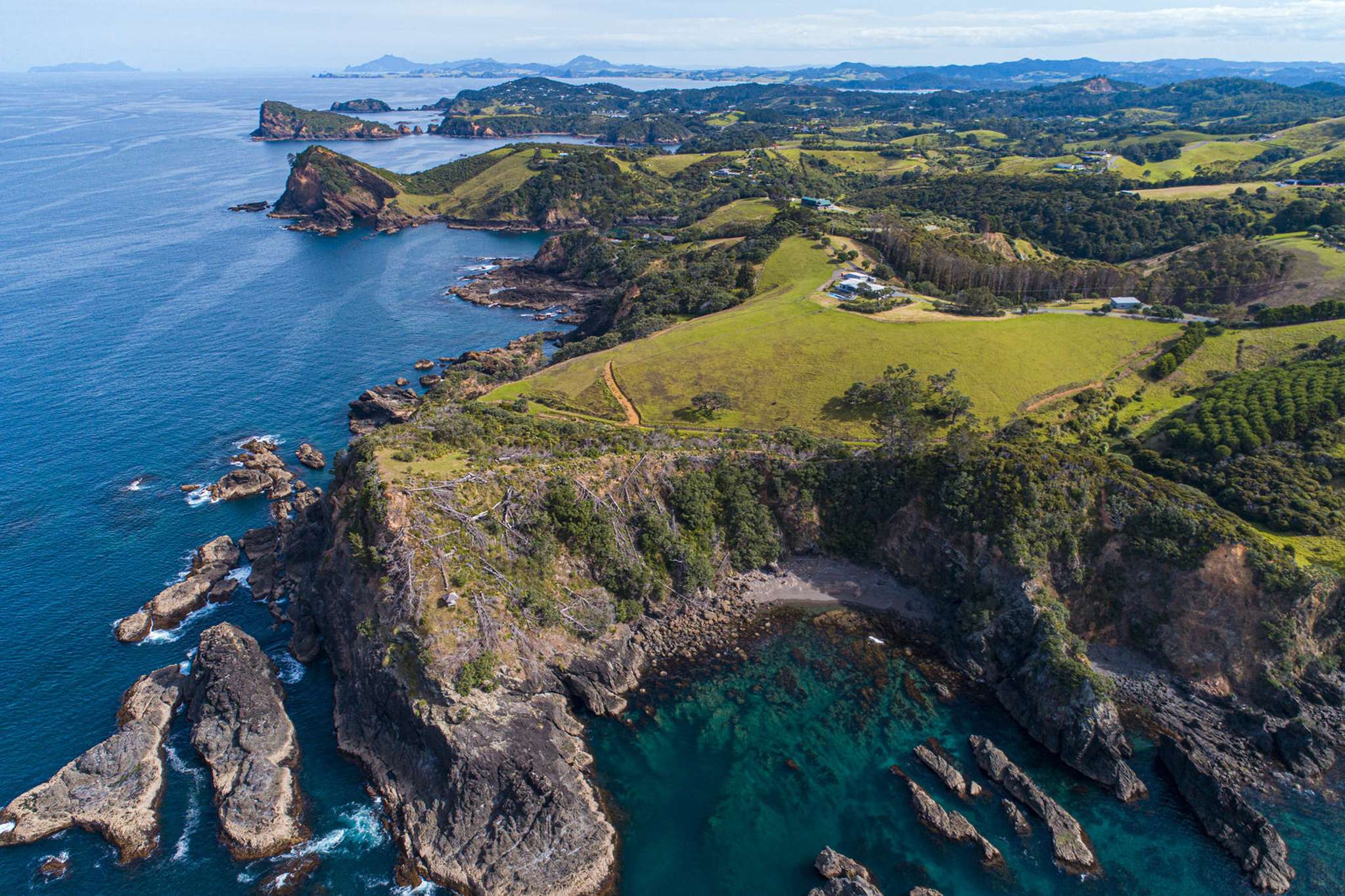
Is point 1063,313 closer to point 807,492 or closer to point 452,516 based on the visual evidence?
point 807,492

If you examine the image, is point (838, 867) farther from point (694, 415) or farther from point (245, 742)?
point (694, 415)

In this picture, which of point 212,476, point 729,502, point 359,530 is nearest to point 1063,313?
point 729,502

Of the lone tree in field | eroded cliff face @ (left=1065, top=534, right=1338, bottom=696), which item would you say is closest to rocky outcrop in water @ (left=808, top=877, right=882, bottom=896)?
eroded cliff face @ (left=1065, top=534, right=1338, bottom=696)

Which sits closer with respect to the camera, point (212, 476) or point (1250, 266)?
point (212, 476)

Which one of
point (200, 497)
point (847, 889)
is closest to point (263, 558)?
point (200, 497)

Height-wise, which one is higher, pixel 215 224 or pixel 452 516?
pixel 215 224

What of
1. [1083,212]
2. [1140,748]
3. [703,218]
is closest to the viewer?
[1140,748]
